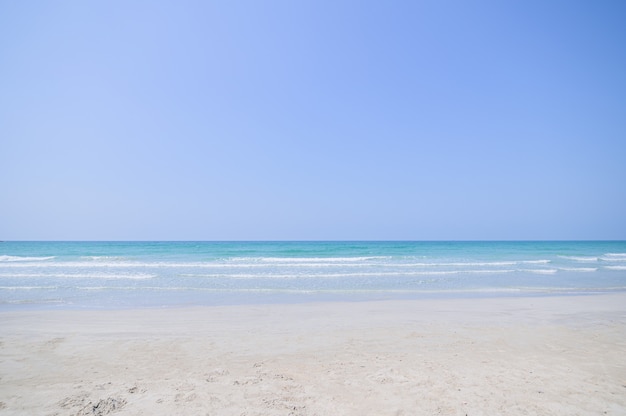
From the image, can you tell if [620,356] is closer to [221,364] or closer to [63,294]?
[221,364]

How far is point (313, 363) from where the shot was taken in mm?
5426

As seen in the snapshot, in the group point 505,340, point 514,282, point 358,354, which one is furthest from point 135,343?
point 514,282

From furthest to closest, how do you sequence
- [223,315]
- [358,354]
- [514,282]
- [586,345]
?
[514,282] < [223,315] < [586,345] < [358,354]

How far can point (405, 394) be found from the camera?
4.27m

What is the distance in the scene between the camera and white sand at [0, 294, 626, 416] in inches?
160

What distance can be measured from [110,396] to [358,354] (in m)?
3.81

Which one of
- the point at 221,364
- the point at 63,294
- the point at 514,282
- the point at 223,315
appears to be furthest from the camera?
the point at 514,282

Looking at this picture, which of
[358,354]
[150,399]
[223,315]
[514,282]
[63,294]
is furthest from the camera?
[514,282]

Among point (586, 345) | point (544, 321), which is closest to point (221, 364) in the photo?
point (586, 345)

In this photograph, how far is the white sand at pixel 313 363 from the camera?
4.07 m

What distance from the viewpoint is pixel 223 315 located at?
9.02 meters

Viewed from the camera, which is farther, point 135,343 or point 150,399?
point 135,343

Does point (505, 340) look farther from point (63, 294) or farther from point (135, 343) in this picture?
point (63, 294)

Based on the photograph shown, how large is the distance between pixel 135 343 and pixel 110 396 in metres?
2.43
